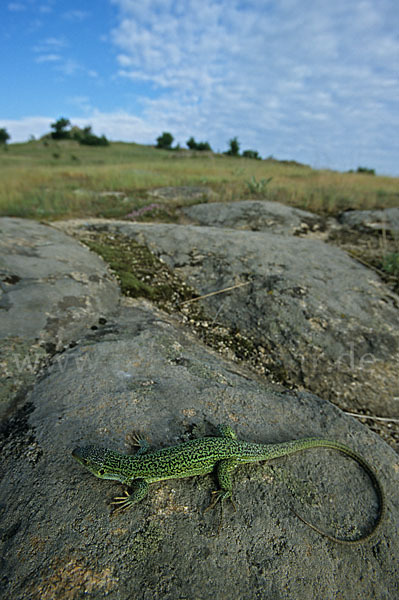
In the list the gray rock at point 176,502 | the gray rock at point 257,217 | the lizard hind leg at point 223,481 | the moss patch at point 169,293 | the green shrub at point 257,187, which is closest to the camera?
the gray rock at point 176,502

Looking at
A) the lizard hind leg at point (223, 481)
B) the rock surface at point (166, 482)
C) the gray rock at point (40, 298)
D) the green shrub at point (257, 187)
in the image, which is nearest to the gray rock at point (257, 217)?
the green shrub at point (257, 187)

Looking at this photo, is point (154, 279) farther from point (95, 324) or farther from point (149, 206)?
point (149, 206)

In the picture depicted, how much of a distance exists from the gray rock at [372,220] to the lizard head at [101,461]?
305 inches

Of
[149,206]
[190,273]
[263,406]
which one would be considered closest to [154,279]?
[190,273]

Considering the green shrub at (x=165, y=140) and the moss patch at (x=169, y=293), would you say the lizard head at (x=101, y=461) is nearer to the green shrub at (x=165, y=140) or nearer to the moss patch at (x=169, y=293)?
the moss patch at (x=169, y=293)

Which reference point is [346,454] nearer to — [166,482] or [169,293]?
[166,482]

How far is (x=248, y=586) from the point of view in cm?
159

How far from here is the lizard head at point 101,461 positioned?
6.07 ft

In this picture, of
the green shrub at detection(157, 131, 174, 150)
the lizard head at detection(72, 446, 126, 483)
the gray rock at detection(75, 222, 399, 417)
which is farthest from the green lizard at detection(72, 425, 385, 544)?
the green shrub at detection(157, 131, 174, 150)

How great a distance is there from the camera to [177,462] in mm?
1962

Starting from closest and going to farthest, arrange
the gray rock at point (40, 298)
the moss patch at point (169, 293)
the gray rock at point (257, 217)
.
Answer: the gray rock at point (40, 298), the moss patch at point (169, 293), the gray rock at point (257, 217)

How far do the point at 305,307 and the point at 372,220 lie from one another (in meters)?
5.30

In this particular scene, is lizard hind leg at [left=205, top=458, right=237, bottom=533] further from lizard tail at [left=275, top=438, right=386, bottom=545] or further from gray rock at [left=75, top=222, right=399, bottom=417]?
gray rock at [left=75, top=222, right=399, bottom=417]

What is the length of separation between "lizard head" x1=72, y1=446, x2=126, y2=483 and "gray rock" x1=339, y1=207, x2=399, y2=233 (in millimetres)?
7750
